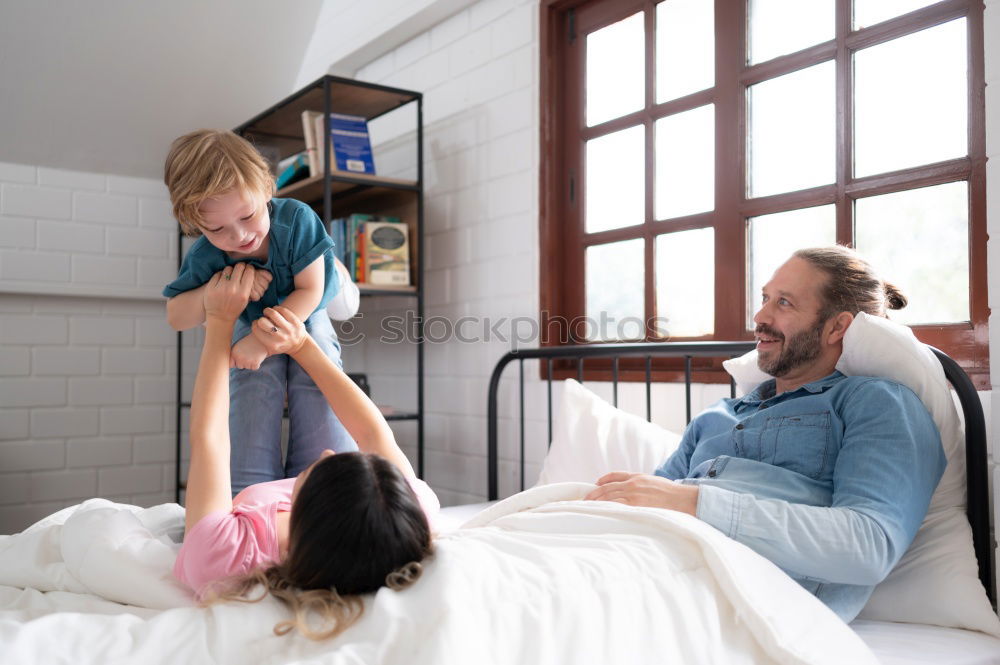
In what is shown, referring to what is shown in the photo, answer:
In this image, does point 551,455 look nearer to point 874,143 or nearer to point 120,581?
point 874,143

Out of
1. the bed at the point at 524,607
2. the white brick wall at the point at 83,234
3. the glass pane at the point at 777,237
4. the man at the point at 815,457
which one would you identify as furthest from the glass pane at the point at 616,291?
the white brick wall at the point at 83,234

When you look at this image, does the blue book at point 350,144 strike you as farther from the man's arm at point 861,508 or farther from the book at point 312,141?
the man's arm at point 861,508

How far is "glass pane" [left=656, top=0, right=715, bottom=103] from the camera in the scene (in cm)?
231

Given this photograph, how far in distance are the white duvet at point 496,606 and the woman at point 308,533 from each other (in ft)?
0.11

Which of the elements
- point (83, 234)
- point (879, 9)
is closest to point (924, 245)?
point (879, 9)

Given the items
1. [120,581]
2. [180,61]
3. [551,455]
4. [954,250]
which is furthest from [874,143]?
[180,61]

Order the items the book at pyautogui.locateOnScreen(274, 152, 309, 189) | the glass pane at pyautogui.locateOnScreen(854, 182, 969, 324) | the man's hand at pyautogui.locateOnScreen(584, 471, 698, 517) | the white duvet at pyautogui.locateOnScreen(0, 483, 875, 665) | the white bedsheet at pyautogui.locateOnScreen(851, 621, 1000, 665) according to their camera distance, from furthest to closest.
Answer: the book at pyautogui.locateOnScreen(274, 152, 309, 189) < the glass pane at pyautogui.locateOnScreen(854, 182, 969, 324) < the man's hand at pyautogui.locateOnScreen(584, 471, 698, 517) < the white bedsheet at pyautogui.locateOnScreen(851, 621, 1000, 665) < the white duvet at pyautogui.locateOnScreen(0, 483, 875, 665)

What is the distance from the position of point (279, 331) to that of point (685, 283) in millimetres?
1282

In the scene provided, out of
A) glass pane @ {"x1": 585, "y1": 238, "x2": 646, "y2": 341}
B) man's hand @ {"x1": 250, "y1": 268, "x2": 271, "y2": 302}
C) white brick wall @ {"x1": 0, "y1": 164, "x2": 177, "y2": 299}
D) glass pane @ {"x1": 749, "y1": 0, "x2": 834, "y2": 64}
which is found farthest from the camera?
white brick wall @ {"x1": 0, "y1": 164, "x2": 177, "y2": 299}

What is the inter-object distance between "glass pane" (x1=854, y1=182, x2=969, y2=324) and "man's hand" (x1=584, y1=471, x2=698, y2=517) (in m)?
0.77

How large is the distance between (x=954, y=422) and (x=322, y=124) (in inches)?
86.4

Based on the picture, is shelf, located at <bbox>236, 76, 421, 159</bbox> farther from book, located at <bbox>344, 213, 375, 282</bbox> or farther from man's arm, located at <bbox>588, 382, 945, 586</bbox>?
man's arm, located at <bbox>588, 382, 945, 586</bbox>

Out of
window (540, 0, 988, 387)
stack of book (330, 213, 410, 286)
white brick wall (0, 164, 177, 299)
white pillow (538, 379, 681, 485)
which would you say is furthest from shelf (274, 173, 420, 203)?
white pillow (538, 379, 681, 485)

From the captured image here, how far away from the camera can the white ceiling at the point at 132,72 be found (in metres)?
2.84
